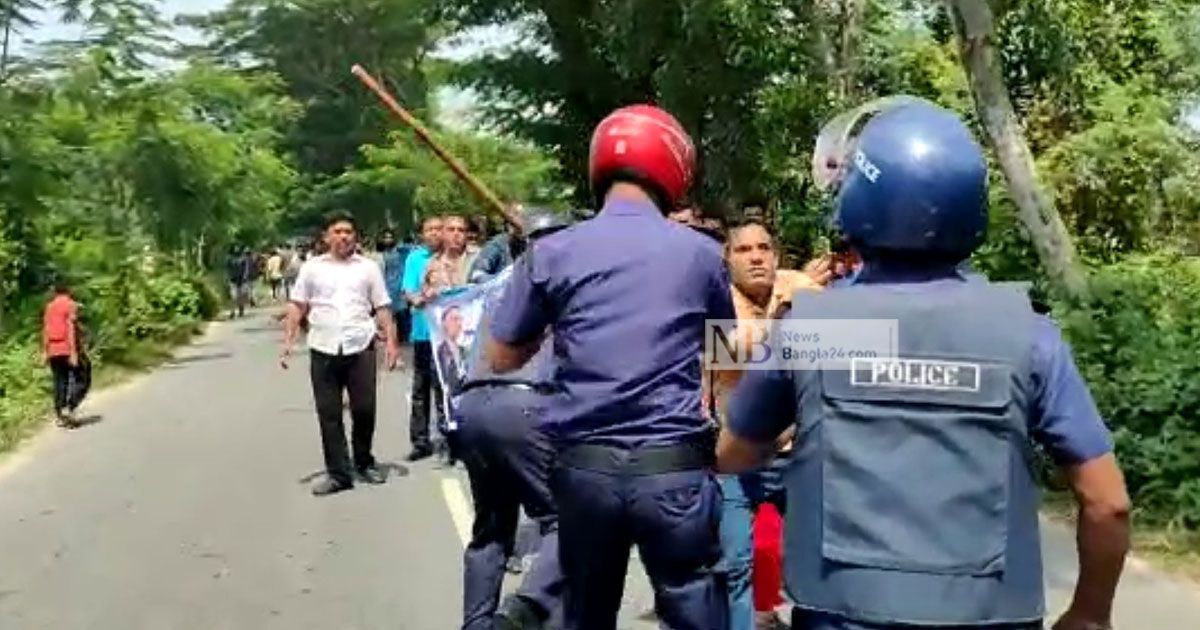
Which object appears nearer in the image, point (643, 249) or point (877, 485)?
point (877, 485)

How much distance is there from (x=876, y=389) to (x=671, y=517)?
164 cm

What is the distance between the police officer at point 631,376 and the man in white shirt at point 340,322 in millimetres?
6356

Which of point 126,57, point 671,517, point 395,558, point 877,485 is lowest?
point 395,558

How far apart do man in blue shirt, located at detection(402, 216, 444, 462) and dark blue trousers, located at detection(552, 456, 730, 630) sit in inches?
281

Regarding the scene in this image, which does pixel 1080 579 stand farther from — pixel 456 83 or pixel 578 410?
pixel 456 83

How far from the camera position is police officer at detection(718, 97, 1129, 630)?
284 centimetres

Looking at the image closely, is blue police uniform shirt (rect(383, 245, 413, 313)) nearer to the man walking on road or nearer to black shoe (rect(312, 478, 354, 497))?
black shoe (rect(312, 478, 354, 497))

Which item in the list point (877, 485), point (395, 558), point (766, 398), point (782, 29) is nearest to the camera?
point (877, 485)

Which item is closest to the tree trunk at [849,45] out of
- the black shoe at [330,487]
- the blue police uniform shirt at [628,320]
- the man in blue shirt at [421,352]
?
the man in blue shirt at [421,352]

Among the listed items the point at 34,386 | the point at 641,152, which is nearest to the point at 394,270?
the point at 34,386

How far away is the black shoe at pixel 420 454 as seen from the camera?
42.0 ft

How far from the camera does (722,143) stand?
21562 millimetres

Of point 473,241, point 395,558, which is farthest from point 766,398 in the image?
point 473,241

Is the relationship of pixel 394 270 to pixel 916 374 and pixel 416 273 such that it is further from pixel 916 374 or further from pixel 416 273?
pixel 916 374
